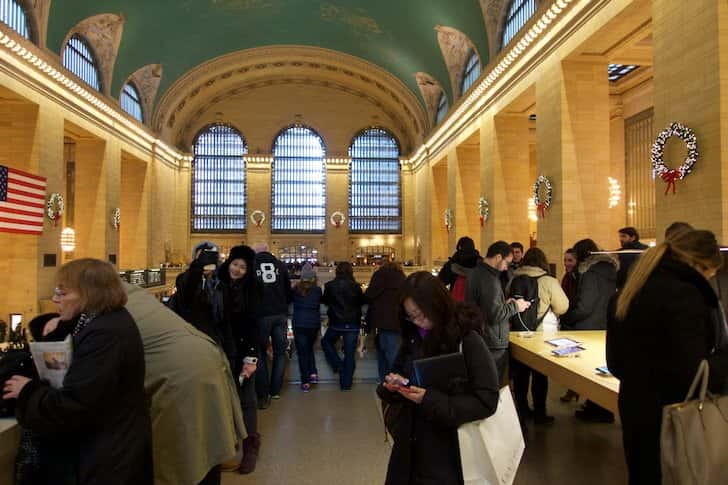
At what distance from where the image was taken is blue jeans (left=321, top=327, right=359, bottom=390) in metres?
6.33

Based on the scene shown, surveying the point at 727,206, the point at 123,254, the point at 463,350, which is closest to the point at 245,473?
the point at 463,350

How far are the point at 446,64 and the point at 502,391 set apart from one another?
17260mm

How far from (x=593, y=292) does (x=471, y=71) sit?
13280mm

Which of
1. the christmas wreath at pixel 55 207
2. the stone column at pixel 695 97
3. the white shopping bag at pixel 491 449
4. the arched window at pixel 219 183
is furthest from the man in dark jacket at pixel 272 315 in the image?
the arched window at pixel 219 183

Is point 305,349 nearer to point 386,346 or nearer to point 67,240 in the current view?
point 386,346

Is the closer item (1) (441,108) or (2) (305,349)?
(2) (305,349)

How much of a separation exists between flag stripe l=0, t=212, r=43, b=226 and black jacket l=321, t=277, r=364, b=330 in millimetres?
7544

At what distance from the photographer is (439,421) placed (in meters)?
2.05

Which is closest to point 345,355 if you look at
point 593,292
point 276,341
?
point 276,341

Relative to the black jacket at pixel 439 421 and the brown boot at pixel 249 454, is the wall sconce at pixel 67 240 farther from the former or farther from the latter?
the black jacket at pixel 439 421

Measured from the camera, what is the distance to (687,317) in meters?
2.05

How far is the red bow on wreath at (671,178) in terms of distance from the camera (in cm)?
677

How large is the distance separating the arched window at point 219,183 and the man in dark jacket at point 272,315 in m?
21.1

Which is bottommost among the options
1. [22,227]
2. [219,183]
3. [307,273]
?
[307,273]
